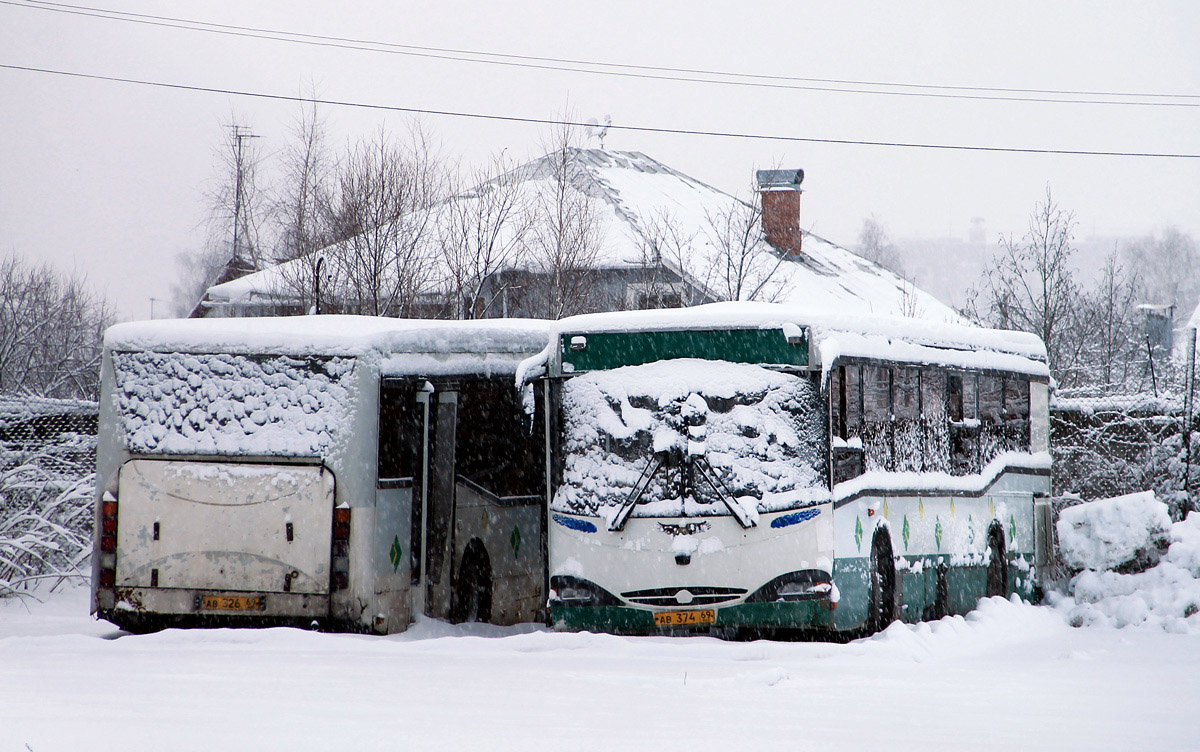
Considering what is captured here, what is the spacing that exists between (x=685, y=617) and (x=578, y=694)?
3190 mm

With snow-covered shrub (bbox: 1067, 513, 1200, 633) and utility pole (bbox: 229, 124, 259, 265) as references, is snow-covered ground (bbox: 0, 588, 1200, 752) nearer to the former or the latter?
snow-covered shrub (bbox: 1067, 513, 1200, 633)

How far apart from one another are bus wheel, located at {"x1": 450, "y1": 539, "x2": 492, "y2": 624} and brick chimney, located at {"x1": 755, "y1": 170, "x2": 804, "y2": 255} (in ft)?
74.4

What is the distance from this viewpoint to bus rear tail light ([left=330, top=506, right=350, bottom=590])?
11.5m

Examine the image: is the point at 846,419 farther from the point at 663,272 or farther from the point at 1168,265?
the point at 1168,265

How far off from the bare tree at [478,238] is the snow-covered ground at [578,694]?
1568 centimetres

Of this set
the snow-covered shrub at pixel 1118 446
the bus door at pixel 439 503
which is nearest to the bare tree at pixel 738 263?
the snow-covered shrub at pixel 1118 446

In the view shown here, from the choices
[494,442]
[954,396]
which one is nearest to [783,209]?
[954,396]

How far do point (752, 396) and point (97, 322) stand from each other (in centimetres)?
4301

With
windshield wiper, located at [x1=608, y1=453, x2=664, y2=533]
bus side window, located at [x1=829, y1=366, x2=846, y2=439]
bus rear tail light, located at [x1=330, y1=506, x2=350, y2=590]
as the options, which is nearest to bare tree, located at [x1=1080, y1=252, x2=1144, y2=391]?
bus side window, located at [x1=829, y1=366, x2=846, y2=439]

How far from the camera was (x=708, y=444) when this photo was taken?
1103 cm

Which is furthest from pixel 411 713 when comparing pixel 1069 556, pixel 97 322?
pixel 97 322

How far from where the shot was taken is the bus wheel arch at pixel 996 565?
1489 centimetres

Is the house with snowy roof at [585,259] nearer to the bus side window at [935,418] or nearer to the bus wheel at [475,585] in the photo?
the bus wheel at [475,585]

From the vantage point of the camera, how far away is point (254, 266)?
1869 inches
